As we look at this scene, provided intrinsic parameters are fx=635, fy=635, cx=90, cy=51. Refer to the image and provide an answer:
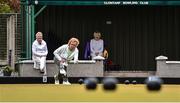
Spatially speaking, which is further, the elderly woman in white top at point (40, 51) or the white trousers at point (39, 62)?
the white trousers at point (39, 62)

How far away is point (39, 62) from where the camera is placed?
69.9ft

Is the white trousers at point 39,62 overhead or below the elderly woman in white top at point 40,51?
below

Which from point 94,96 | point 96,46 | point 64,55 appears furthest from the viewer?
point 96,46

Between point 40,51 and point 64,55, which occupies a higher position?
point 40,51

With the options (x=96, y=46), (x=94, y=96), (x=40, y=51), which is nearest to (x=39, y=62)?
(x=40, y=51)

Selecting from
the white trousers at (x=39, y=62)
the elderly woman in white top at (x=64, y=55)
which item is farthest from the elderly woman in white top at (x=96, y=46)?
the elderly woman in white top at (x=64, y=55)

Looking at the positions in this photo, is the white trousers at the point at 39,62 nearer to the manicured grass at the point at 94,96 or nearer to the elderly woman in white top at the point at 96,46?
the elderly woman in white top at the point at 96,46

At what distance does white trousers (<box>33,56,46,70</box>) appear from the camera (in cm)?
2092

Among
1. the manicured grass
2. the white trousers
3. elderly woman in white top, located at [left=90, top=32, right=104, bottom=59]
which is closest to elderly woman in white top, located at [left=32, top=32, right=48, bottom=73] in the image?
the white trousers

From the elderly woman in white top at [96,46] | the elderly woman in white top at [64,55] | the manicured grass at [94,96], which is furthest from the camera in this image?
the elderly woman in white top at [96,46]

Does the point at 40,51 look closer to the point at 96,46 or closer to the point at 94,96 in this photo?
Result: the point at 96,46

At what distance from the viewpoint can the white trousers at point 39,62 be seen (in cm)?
2092

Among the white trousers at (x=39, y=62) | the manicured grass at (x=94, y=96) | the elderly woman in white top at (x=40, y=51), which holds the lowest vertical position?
the manicured grass at (x=94, y=96)

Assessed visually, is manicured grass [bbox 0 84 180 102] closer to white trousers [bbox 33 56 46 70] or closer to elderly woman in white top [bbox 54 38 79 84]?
elderly woman in white top [bbox 54 38 79 84]
